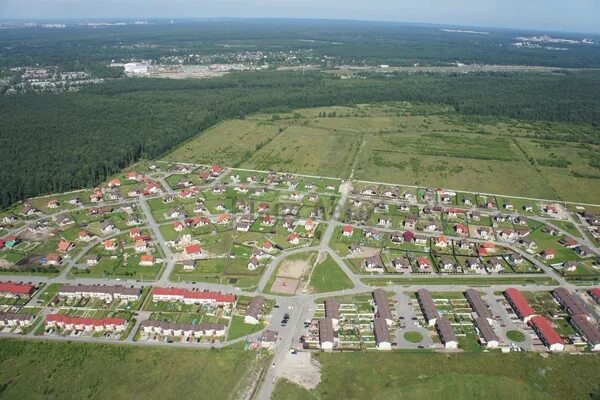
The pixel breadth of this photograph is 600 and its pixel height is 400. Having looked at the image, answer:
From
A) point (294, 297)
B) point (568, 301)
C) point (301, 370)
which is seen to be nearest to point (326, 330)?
point (301, 370)

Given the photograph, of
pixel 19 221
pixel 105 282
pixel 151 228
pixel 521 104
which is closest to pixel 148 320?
pixel 105 282

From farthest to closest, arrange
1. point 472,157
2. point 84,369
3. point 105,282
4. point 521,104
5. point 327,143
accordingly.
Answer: point 521,104
point 327,143
point 472,157
point 105,282
point 84,369

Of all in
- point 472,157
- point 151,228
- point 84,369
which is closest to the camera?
point 84,369

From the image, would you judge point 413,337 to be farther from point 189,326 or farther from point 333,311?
point 189,326

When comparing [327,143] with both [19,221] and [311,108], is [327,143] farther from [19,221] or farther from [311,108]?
[19,221]

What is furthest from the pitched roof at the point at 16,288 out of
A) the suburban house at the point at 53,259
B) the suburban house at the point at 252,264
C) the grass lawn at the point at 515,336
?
the grass lawn at the point at 515,336

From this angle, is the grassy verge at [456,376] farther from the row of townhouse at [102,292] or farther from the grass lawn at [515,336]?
the row of townhouse at [102,292]

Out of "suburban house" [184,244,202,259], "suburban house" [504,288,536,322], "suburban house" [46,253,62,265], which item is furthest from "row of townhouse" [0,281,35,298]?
"suburban house" [504,288,536,322]
